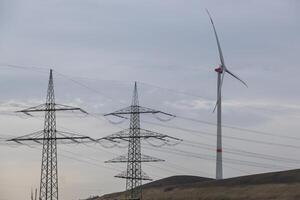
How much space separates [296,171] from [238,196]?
140ft

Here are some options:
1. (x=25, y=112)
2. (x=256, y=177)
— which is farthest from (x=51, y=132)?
(x=256, y=177)

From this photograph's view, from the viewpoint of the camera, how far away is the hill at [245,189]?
151m

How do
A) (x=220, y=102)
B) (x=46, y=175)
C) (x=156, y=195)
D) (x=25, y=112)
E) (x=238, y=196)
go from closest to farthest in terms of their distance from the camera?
(x=46, y=175) < (x=25, y=112) < (x=238, y=196) < (x=220, y=102) < (x=156, y=195)

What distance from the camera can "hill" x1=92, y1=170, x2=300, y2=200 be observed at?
15075 cm

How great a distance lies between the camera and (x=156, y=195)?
186 meters

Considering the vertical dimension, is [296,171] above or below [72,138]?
above

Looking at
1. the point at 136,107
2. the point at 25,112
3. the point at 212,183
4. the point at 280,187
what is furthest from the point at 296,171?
the point at 25,112

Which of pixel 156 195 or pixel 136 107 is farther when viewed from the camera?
pixel 156 195

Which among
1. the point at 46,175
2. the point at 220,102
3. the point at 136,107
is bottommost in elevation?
the point at 46,175

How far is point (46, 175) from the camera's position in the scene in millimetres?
87375

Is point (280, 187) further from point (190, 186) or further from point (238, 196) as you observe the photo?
point (190, 186)

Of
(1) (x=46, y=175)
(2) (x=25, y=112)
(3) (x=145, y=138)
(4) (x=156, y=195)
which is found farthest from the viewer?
(4) (x=156, y=195)

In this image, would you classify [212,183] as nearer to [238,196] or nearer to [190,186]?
[190,186]

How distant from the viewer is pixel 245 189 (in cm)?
16562
